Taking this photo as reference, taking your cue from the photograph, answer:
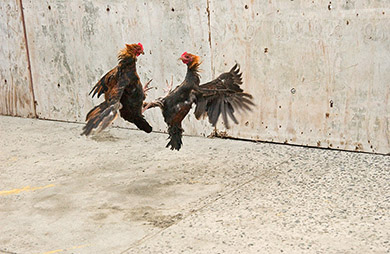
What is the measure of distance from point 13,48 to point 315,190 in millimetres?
6204

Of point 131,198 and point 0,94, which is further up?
point 0,94

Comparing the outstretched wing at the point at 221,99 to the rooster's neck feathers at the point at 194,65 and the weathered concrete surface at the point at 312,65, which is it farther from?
the weathered concrete surface at the point at 312,65

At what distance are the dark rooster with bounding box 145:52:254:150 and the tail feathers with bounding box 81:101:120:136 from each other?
405mm

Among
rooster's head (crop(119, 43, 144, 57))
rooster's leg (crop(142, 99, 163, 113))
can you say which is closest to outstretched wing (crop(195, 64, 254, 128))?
rooster's leg (crop(142, 99, 163, 113))

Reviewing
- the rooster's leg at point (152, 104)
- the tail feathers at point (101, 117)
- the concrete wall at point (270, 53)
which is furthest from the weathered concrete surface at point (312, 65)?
the tail feathers at point (101, 117)

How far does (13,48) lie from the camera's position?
10.1 m

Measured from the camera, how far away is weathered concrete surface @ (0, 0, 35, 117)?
32.6 feet

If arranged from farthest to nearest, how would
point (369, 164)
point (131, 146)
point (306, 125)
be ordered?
point (131, 146)
point (306, 125)
point (369, 164)

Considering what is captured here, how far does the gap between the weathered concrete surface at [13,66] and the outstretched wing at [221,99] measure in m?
6.15

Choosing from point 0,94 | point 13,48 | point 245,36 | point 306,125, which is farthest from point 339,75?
point 0,94

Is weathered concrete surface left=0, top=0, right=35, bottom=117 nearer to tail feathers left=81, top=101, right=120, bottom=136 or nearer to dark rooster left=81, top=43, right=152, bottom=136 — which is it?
dark rooster left=81, top=43, right=152, bottom=136

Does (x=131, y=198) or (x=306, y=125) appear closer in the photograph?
(x=131, y=198)

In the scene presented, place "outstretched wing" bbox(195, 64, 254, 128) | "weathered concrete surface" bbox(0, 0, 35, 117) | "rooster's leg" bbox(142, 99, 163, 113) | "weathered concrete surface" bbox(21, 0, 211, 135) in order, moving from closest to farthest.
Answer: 1. "rooster's leg" bbox(142, 99, 163, 113)
2. "outstretched wing" bbox(195, 64, 254, 128)
3. "weathered concrete surface" bbox(21, 0, 211, 135)
4. "weathered concrete surface" bbox(0, 0, 35, 117)

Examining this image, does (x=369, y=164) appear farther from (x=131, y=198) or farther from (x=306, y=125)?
(x=131, y=198)
